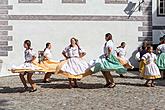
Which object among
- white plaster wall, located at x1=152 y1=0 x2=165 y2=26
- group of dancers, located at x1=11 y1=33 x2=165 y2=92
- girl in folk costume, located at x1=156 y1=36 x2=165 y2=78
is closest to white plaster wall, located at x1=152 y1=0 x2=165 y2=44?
white plaster wall, located at x1=152 y1=0 x2=165 y2=26

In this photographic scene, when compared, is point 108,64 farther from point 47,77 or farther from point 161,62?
point 161,62

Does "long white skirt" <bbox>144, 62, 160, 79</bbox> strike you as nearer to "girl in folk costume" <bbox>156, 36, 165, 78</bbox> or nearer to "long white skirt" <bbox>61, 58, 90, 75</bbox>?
"girl in folk costume" <bbox>156, 36, 165, 78</bbox>

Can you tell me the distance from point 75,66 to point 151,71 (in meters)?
2.36

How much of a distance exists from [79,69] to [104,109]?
3.20 m

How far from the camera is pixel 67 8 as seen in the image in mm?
18344

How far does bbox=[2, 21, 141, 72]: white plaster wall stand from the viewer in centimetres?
1819

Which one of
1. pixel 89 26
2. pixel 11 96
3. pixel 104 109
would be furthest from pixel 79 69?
pixel 89 26

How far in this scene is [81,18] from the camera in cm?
1838

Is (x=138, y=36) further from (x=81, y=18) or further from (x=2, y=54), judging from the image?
(x=2, y=54)

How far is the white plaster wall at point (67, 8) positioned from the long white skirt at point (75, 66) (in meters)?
6.04

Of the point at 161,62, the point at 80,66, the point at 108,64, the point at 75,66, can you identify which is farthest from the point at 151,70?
the point at 75,66

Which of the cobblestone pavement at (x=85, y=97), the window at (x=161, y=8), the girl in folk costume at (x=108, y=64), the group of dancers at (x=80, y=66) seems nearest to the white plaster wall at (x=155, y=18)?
the window at (x=161, y=8)

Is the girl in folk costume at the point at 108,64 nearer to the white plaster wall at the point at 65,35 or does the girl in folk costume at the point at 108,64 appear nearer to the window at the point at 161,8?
the white plaster wall at the point at 65,35

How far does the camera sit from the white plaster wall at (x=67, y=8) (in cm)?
1819
